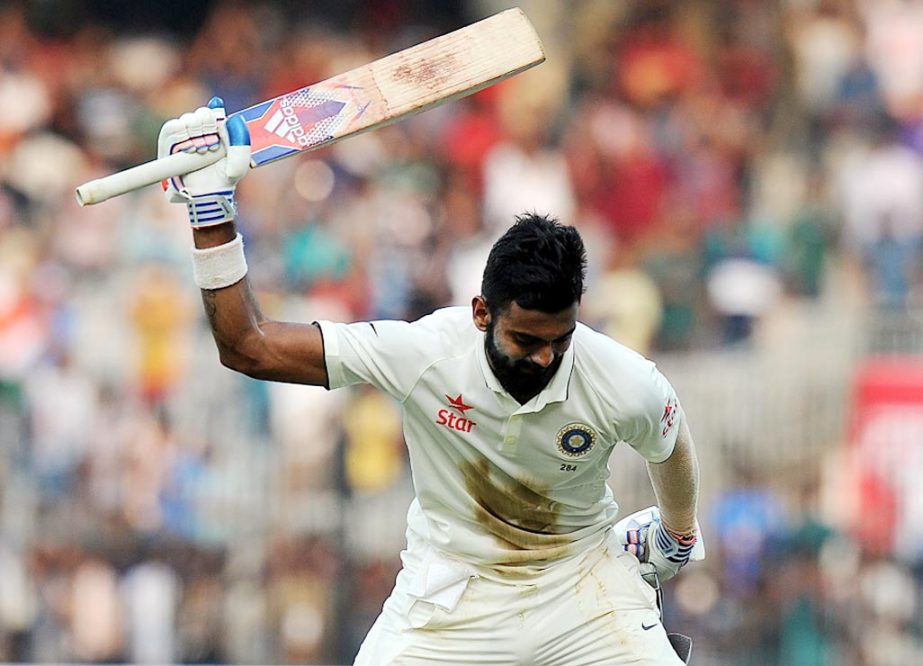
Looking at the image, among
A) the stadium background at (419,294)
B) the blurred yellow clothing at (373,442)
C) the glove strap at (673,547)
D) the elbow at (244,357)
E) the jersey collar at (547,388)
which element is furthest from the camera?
the blurred yellow clothing at (373,442)

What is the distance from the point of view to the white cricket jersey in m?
4.48

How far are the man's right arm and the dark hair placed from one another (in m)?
0.45

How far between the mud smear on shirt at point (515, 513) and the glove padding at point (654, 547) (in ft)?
1.13

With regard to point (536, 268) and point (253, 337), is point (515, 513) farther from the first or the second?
point (253, 337)

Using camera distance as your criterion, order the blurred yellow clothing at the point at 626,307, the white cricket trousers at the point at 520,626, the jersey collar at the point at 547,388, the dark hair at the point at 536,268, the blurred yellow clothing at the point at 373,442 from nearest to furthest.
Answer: the dark hair at the point at 536,268 → the jersey collar at the point at 547,388 → the white cricket trousers at the point at 520,626 → the blurred yellow clothing at the point at 373,442 → the blurred yellow clothing at the point at 626,307

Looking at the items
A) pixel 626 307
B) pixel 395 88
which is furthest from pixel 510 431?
pixel 626 307

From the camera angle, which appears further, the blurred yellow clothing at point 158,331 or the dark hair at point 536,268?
the blurred yellow clothing at point 158,331

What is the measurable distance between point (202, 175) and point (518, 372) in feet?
2.93

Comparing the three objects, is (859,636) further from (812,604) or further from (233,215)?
(233,215)

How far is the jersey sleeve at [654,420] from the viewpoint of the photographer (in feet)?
14.7

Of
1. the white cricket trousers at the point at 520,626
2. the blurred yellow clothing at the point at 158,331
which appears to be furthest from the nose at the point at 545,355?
the blurred yellow clothing at the point at 158,331

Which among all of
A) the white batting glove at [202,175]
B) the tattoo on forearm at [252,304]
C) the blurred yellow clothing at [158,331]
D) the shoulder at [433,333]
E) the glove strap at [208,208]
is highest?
the white batting glove at [202,175]

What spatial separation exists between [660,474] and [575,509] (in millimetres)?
245

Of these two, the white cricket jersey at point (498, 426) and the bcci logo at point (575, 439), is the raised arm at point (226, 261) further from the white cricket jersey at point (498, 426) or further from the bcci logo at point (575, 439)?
the bcci logo at point (575, 439)
